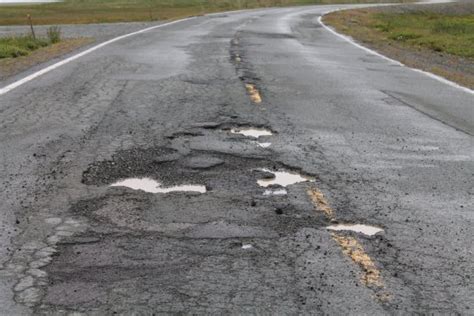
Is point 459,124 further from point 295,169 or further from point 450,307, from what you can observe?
point 450,307

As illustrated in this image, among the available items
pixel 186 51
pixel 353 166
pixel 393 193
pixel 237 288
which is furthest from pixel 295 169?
pixel 186 51

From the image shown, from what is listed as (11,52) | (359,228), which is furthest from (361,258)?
(11,52)

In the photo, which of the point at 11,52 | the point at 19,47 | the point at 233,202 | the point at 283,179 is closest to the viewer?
the point at 233,202

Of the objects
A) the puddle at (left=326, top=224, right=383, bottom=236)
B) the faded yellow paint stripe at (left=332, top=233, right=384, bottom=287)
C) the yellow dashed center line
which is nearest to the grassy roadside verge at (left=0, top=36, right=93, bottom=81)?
the yellow dashed center line

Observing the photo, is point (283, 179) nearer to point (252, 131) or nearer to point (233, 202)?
point (233, 202)

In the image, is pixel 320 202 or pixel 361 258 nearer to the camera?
pixel 361 258

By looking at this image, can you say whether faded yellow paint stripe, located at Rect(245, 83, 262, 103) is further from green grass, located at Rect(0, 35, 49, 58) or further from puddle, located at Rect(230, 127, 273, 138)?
green grass, located at Rect(0, 35, 49, 58)

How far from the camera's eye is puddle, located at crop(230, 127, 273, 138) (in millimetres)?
6551

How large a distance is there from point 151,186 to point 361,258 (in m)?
1.93

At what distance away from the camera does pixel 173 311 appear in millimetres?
3045

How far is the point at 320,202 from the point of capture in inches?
179

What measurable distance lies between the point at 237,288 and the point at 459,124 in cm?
513

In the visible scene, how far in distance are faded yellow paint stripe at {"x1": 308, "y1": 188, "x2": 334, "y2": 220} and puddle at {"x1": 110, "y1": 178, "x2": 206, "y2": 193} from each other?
0.85 m

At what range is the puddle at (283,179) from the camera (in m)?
4.97
